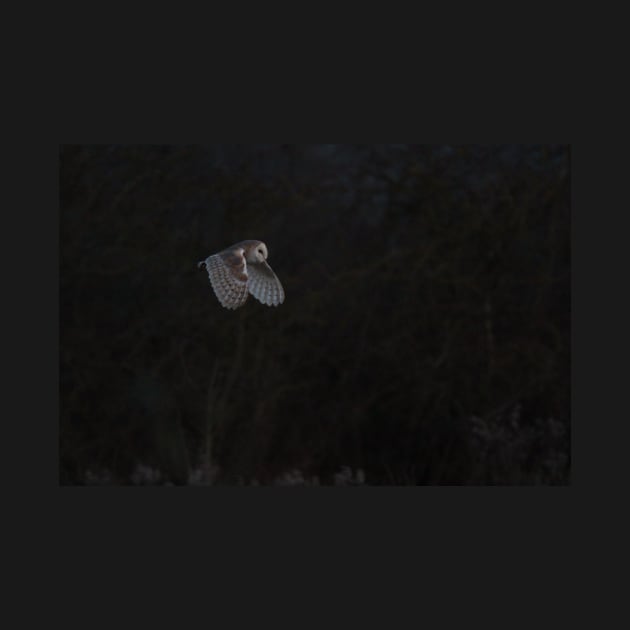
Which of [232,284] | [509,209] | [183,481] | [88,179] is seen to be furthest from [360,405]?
[232,284]

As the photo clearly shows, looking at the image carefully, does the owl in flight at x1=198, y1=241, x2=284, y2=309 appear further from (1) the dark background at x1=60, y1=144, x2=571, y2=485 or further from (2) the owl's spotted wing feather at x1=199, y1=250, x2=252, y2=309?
(1) the dark background at x1=60, y1=144, x2=571, y2=485

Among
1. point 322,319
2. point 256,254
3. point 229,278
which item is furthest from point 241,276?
point 322,319

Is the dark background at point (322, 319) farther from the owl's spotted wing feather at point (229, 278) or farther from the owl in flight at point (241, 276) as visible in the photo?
the owl's spotted wing feather at point (229, 278)

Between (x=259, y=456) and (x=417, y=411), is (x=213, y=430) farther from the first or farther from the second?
(x=417, y=411)

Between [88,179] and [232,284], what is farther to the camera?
[88,179]

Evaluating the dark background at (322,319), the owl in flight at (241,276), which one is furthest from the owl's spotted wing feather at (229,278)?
the dark background at (322,319)

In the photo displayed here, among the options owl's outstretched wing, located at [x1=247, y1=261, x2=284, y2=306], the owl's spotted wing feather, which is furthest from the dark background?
the owl's spotted wing feather

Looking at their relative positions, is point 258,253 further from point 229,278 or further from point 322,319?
point 322,319
